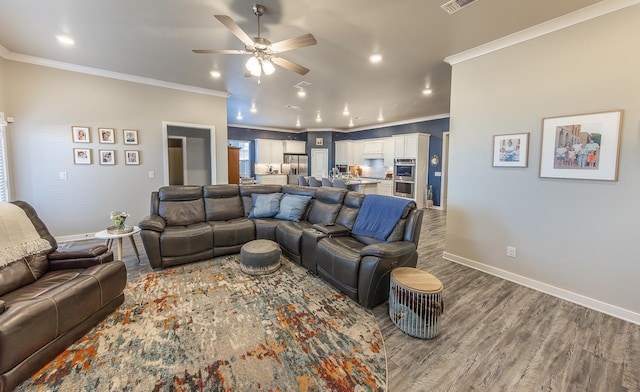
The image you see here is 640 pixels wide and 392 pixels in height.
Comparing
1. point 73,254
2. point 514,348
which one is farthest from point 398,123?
point 73,254

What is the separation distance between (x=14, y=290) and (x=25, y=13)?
9.33ft

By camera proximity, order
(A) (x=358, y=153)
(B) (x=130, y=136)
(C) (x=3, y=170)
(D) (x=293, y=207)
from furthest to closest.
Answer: (A) (x=358, y=153), (B) (x=130, y=136), (D) (x=293, y=207), (C) (x=3, y=170)

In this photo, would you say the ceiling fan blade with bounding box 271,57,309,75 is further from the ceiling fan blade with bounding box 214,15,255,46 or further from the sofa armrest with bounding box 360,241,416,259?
the sofa armrest with bounding box 360,241,416,259

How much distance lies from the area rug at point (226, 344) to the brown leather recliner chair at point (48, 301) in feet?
0.38

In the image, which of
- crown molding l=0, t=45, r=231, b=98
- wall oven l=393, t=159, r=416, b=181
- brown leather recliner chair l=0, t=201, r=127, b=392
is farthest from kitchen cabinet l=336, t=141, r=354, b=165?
brown leather recliner chair l=0, t=201, r=127, b=392

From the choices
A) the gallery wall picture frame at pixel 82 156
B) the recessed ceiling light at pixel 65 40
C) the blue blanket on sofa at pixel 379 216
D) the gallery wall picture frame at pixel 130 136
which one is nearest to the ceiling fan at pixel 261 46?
the blue blanket on sofa at pixel 379 216

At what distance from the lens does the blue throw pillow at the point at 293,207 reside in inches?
158

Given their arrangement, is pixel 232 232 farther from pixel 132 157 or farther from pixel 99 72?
pixel 99 72

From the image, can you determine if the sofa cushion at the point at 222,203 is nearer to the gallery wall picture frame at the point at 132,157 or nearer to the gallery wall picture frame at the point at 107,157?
the gallery wall picture frame at the point at 132,157

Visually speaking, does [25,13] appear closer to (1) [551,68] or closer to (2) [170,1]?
(2) [170,1]

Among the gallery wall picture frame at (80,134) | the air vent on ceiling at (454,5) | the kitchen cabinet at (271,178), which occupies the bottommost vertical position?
the kitchen cabinet at (271,178)

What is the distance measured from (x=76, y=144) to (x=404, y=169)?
311 inches

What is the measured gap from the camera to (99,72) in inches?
168

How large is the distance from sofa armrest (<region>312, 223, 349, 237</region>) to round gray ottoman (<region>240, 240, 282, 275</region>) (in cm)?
63
